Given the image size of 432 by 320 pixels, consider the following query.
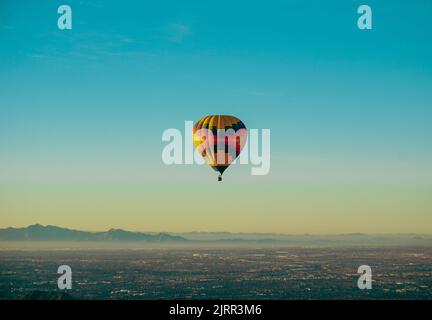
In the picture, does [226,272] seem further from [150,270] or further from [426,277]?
[426,277]

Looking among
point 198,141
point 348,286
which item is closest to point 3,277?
point 348,286

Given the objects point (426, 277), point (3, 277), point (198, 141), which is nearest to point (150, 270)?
point (3, 277)
